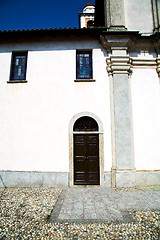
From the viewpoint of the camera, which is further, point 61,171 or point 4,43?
point 4,43

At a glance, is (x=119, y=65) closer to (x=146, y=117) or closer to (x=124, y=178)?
(x=146, y=117)

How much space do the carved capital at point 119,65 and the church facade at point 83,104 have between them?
42mm

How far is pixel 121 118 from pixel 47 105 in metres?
3.29

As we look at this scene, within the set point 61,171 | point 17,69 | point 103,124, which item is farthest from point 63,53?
point 61,171

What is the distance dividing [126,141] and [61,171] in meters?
2.97

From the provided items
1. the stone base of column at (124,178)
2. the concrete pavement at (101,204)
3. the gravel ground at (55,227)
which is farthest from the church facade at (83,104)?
the gravel ground at (55,227)

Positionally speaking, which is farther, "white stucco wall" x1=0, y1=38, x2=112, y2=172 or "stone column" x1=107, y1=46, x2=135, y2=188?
"white stucco wall" x1=0, y1=38, x2=112, y2=172

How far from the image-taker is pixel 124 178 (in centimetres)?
507

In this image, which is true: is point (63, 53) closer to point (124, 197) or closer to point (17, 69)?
point (17, 69)

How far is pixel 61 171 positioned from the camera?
17.7 ft

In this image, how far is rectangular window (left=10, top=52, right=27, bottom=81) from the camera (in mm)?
6289

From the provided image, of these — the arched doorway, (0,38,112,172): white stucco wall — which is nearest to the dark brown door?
the arched doorway

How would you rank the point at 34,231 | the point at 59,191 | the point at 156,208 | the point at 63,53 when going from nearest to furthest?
1. the point at 34,231
2. the point at 156,208
3. the point at 59,191
4. the point at 63,53

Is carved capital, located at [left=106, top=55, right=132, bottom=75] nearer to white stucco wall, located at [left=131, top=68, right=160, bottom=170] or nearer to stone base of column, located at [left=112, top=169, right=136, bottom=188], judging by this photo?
white stucco wall, located at [left=131, top=68, right=160, bottom=170]
